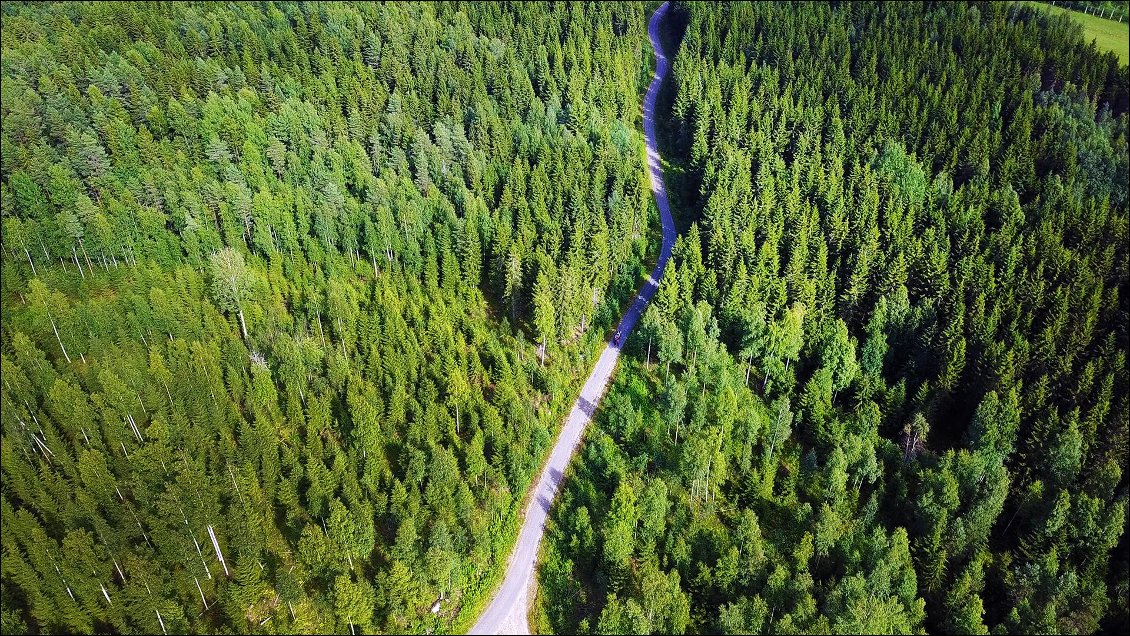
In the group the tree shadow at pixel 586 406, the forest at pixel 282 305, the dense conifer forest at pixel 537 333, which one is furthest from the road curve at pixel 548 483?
the forest at pixel 282 305

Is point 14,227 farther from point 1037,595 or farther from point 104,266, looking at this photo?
point 1037,595

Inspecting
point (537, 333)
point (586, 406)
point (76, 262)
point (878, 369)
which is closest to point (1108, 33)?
point (878, 369)

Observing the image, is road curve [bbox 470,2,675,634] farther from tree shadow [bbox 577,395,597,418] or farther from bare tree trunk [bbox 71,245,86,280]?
bare tree trunk [bbox 71,245,86,280]

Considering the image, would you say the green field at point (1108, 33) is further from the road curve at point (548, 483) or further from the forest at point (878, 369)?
the road curve at point (548, 483)

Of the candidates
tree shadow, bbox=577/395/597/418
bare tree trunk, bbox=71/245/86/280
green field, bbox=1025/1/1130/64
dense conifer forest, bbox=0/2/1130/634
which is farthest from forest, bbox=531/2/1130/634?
bare tree trunk, bbox=71/245/86/280

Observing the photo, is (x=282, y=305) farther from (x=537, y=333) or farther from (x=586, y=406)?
(x=586, y=406)
